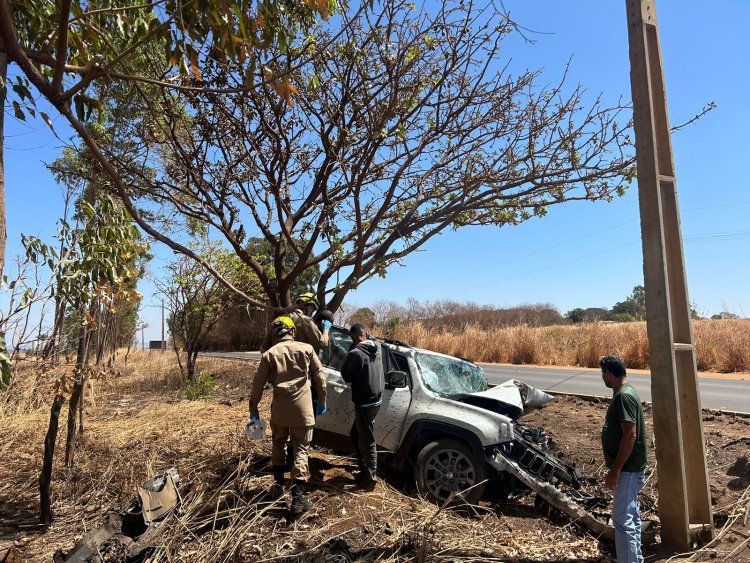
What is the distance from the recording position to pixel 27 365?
6223 millimetres

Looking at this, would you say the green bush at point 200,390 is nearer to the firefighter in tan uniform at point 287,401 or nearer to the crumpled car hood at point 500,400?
the firefighter in tan uniform at point 287,401

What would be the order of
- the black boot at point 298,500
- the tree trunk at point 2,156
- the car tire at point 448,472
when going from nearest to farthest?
the tree trunk at point 2,156 < the black boot at point 298,500 < the car tire at point 448,472

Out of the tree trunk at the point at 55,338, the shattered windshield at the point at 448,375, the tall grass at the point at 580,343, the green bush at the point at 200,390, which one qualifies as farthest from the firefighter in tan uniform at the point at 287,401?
the tall grass at the point at 580,343

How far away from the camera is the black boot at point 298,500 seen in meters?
4.88

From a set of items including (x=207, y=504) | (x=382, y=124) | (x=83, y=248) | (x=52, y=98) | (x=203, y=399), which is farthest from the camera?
(x=203, y=399)

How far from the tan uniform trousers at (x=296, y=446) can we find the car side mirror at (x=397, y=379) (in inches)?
46.0

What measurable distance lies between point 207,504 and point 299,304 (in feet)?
7.46

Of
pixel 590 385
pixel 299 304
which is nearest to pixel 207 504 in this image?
pixel 299 304

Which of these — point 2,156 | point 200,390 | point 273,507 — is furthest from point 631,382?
point 2,156

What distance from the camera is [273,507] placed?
4930 millimetres

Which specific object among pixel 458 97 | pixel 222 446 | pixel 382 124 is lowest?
pixel 222 446

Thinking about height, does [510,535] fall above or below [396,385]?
below

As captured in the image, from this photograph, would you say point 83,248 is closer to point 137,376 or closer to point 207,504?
point 207,504

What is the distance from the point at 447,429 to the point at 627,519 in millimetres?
2018
